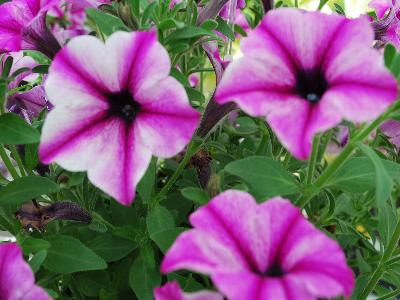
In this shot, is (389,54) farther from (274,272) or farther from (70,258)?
(70,258)

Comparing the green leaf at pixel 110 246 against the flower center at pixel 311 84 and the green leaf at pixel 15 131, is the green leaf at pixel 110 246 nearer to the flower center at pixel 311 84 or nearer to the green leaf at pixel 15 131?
the green leaf at pixel 15 131

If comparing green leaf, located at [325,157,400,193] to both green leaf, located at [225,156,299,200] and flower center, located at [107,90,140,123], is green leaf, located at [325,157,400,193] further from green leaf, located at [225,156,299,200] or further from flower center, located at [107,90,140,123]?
flower center, located at [107,90,140,123]

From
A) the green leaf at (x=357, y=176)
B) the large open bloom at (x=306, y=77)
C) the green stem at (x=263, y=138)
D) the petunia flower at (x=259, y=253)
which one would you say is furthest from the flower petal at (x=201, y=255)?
the green stem at (x=263, y=138)

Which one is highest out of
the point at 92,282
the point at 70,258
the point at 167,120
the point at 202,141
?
the point at 167,120

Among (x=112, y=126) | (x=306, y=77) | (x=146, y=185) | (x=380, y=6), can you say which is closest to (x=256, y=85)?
(x=306, y=77)

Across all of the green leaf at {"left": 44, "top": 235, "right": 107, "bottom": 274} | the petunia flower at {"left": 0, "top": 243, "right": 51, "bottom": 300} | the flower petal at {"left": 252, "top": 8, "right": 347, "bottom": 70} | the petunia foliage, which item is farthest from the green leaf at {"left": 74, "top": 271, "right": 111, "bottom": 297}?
the flower petal at {"left": 252, "top": 8, "right": 347, "bottom": 70}

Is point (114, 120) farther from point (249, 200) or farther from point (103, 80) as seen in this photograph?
point (249, 200)

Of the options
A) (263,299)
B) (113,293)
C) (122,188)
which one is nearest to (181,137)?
(122,188)
